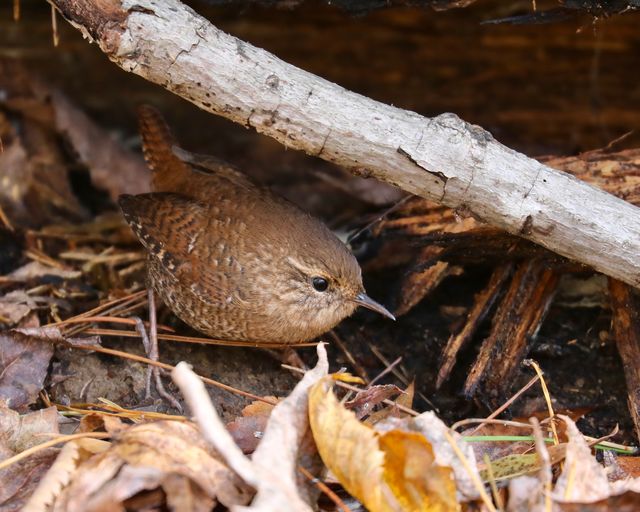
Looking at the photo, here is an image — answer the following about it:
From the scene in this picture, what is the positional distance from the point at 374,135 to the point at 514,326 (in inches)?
46.9

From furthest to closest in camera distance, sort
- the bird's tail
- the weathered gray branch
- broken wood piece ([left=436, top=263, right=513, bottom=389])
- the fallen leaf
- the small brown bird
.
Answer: the bird's tail, broken wood piece ([left=436, top=263, right=513, bottom=389]), the small brown bird, the weathered gray branch, the fallen leaf

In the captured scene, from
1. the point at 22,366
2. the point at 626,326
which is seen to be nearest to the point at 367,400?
the point at 626,326

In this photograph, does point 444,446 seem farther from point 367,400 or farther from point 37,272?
point 37,272

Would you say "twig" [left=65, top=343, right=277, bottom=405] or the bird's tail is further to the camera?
the bird's tail

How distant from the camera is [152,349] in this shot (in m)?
3.62

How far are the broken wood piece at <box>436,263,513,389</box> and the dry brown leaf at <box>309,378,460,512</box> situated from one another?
1219mm

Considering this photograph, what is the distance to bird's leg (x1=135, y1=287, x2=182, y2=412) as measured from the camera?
341 cm

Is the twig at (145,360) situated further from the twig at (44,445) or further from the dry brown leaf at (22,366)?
the twig at (44,445)

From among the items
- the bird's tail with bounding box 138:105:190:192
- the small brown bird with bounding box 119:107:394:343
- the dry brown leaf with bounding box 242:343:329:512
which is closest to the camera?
the dry brown leaf with bounding box 242:343:329:512

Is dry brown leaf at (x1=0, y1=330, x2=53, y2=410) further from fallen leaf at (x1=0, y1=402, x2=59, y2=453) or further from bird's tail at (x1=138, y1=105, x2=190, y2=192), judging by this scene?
bird's tail at (x1=138, y1=105, x2=190, y2=192)

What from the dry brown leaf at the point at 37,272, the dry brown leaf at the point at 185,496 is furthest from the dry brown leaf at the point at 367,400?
the dry brown leaf at the point at 37,272

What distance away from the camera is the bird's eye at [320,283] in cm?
349

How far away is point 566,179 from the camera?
3057 mm

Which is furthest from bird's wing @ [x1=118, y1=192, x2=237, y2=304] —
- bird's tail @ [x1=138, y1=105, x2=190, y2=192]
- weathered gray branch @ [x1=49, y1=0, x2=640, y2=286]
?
weathered gray branch @ [x1=49, y1=0, x2=640, y2=286]
